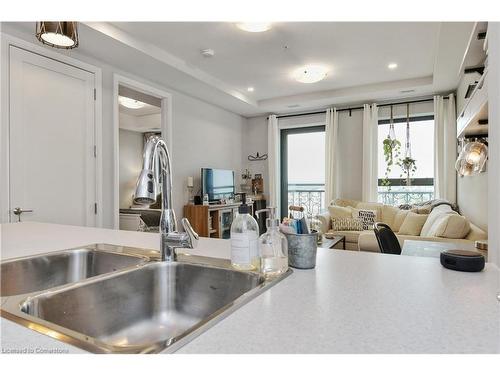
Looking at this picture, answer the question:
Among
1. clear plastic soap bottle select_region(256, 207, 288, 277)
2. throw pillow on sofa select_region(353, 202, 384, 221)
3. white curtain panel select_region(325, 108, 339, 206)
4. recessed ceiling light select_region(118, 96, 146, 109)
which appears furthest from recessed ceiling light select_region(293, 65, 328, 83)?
clear plastic soap bottle select_region(256, 207, 288, 277)

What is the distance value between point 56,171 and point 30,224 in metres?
1.15

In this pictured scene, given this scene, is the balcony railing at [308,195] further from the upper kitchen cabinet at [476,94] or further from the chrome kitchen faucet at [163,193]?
the chrome kitchen faucet at [163,193]

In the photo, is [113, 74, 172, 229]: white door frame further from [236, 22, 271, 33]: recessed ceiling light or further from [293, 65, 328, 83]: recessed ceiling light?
[293, 65, 328, 83]: recessed ceiling light

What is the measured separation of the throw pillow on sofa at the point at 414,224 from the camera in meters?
4.03

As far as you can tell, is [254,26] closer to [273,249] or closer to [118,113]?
[118,113]

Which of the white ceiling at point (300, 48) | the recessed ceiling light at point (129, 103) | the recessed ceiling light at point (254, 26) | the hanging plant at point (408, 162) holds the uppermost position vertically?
the white ceiling at point (300, 48)

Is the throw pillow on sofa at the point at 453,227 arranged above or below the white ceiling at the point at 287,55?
below

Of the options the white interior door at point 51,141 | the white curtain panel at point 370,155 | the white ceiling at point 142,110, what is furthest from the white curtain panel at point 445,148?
the white ceiling at point 142,110

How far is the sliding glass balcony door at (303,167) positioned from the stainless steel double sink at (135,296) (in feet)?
16.8

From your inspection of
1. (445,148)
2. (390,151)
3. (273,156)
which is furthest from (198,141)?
(445,148)

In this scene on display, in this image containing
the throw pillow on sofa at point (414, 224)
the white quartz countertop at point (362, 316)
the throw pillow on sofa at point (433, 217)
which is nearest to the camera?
the white quartz countertop at point (362, 316)

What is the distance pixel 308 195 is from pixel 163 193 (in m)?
5.33

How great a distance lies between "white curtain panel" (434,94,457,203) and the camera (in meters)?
4.70

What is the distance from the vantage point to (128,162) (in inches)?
270
